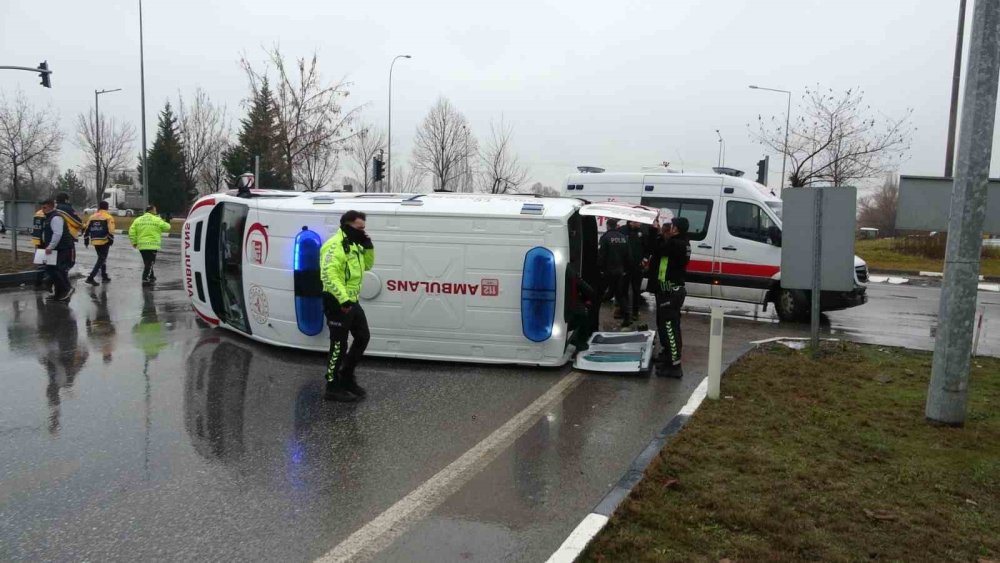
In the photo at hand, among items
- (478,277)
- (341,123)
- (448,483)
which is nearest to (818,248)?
(478,277)

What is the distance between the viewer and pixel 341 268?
21.4 feet

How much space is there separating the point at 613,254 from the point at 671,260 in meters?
2.96

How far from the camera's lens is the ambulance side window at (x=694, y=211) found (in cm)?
1270

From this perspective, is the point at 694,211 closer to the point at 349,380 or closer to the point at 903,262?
the point at 349,380

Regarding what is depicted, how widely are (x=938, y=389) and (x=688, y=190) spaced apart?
744cm

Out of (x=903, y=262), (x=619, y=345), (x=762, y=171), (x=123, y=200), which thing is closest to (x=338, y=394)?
(x=619, y=345)

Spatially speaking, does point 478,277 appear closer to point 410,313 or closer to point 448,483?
point 410,313

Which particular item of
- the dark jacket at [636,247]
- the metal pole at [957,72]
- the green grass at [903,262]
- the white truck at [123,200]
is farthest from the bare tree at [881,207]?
Answer: the white truck at [123,200]

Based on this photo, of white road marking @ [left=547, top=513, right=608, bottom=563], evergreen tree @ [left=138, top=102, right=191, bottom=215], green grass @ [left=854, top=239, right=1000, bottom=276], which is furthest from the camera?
evergreen tree @ [left=138, top=102, right=191, bottom=215]

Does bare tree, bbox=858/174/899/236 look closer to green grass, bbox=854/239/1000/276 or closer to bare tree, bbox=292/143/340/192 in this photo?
green grass, bbox=854/239/1000/276

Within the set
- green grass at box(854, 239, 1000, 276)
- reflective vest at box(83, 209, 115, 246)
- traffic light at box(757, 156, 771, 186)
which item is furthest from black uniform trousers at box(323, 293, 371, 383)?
green grass at box(854, 239, 1000, 276)

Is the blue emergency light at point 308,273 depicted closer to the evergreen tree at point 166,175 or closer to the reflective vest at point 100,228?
the reflective vest at point 100,228

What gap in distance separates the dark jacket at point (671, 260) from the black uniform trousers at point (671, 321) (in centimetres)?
10

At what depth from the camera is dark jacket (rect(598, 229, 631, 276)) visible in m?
10.7
